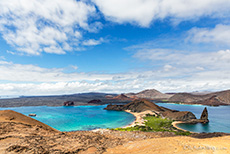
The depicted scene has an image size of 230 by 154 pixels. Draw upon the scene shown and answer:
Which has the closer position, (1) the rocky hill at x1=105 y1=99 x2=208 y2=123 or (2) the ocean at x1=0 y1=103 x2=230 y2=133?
(2) the ocean at x1=0 y1=103 x2=230 y2=133

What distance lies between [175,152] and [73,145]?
15816mm

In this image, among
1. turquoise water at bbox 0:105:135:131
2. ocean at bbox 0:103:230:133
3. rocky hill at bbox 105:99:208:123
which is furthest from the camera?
rocky hill at bbox 105:99:208:123

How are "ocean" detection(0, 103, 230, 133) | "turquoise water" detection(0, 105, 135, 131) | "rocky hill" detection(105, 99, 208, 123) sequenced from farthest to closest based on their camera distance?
"rocky hill" detection(105, 99, 208, 123), "turquoise water" detection(0, 105, 135, 131), "ocean" detection(0, 103, 230, 133)

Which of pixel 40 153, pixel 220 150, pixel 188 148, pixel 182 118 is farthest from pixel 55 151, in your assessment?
pixel 182 118

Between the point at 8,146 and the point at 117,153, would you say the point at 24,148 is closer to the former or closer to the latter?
the point at 8,146

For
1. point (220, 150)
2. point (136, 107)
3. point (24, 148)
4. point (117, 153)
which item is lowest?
point (136, 107)

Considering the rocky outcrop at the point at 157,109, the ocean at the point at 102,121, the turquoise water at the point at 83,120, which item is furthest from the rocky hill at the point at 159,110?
the turquoise water at the point at 83,120

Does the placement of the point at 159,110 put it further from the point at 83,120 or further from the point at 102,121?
the point at 83,120

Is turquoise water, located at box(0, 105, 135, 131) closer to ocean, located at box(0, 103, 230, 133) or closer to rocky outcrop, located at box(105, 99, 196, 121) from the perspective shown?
ocean, located at box(0, 103, 230, 133)

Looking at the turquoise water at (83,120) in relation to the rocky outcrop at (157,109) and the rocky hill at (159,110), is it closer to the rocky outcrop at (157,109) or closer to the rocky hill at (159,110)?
the rocky outcrop at (157,109)

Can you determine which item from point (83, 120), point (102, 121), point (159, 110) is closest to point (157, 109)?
point (159, 110)

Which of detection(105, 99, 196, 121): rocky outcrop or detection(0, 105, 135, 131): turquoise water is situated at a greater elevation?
detection(105, 99, 196, 121): rocky outcrop

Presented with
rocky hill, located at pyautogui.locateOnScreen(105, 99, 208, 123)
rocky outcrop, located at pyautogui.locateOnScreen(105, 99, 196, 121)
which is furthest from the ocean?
rocky outcrop, located at pyautogui.locateOnScreen(105, 99, 196, 121)

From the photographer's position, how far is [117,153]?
65.2 feet
